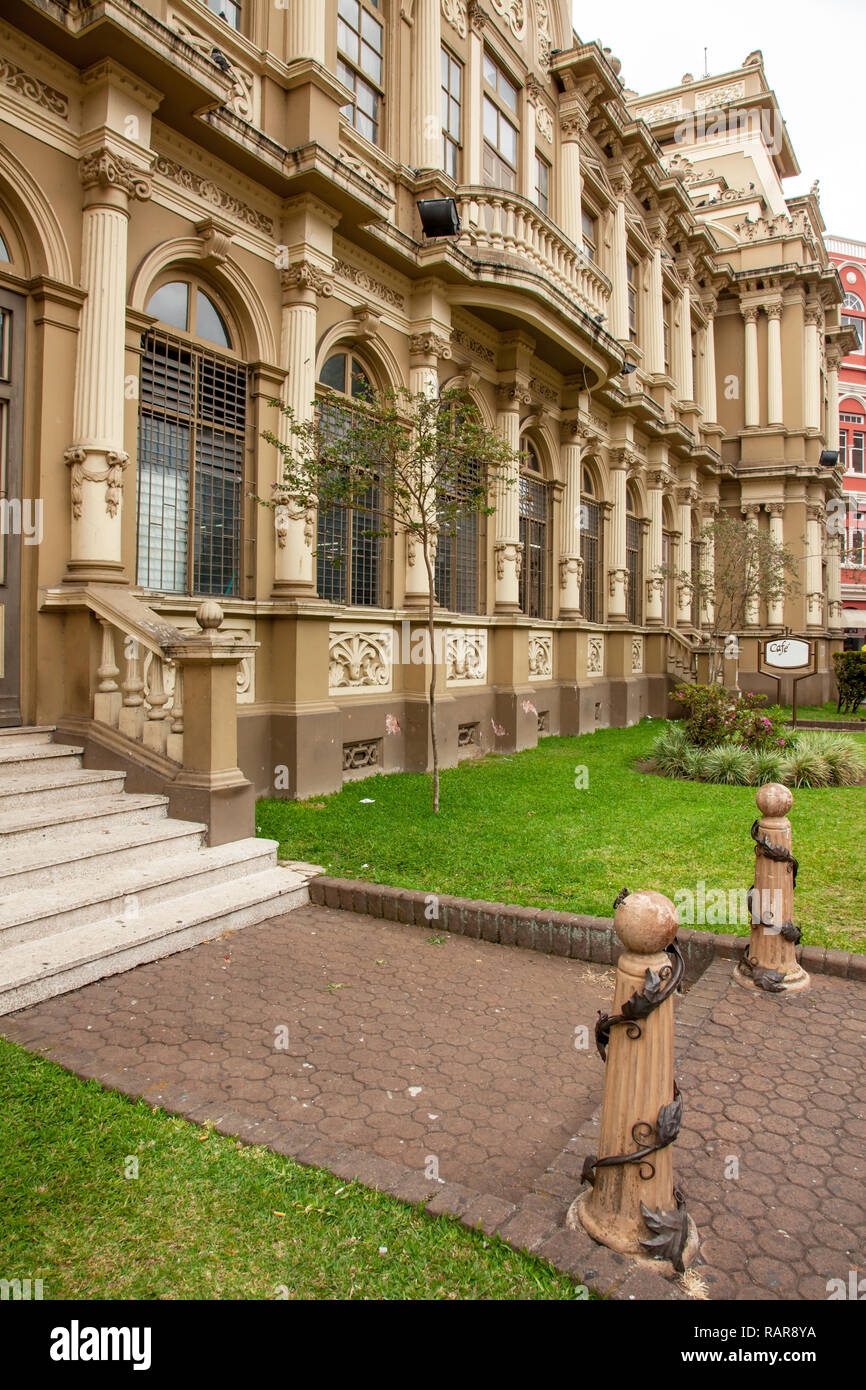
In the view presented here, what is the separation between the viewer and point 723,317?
90.7 feet

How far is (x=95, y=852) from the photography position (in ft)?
18.0

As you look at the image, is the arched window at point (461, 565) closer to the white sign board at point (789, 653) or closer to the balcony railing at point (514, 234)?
the balcony railing at point (514, 234)

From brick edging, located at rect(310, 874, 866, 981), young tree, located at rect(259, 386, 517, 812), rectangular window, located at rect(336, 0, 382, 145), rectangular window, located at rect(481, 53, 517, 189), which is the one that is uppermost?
rectangular window, located at rect(481, 53, 517, 189)

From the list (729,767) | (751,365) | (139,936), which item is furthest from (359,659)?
(751,365)

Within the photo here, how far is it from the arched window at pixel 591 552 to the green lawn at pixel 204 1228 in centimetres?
1588

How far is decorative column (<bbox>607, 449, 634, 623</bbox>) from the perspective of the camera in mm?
18828

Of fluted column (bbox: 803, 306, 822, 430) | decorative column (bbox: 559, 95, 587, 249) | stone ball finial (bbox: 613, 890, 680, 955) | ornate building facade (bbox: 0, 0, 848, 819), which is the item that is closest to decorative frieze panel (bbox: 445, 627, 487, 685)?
ornate building facade (bbox: 0, 0, 848, 819)

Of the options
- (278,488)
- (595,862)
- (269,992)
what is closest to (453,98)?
(278,488)

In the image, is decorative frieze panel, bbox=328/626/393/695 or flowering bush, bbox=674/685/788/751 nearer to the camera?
decorative frieze panel, bbox=328/626/393/695

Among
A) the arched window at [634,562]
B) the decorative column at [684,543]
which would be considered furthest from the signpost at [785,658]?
the arched window at [634,562]

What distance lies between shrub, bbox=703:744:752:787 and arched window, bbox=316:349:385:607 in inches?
199

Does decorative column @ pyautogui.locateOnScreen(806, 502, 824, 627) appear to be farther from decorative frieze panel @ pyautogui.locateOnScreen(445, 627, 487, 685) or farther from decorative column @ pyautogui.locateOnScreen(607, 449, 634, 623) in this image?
decorative frieze panel @ pyautogui.locateOnScreen(445, 627, 487, 685)

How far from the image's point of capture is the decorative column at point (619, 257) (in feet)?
60.8

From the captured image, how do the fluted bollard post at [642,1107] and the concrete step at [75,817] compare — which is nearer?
the fluted bollard post at [642,1107]
